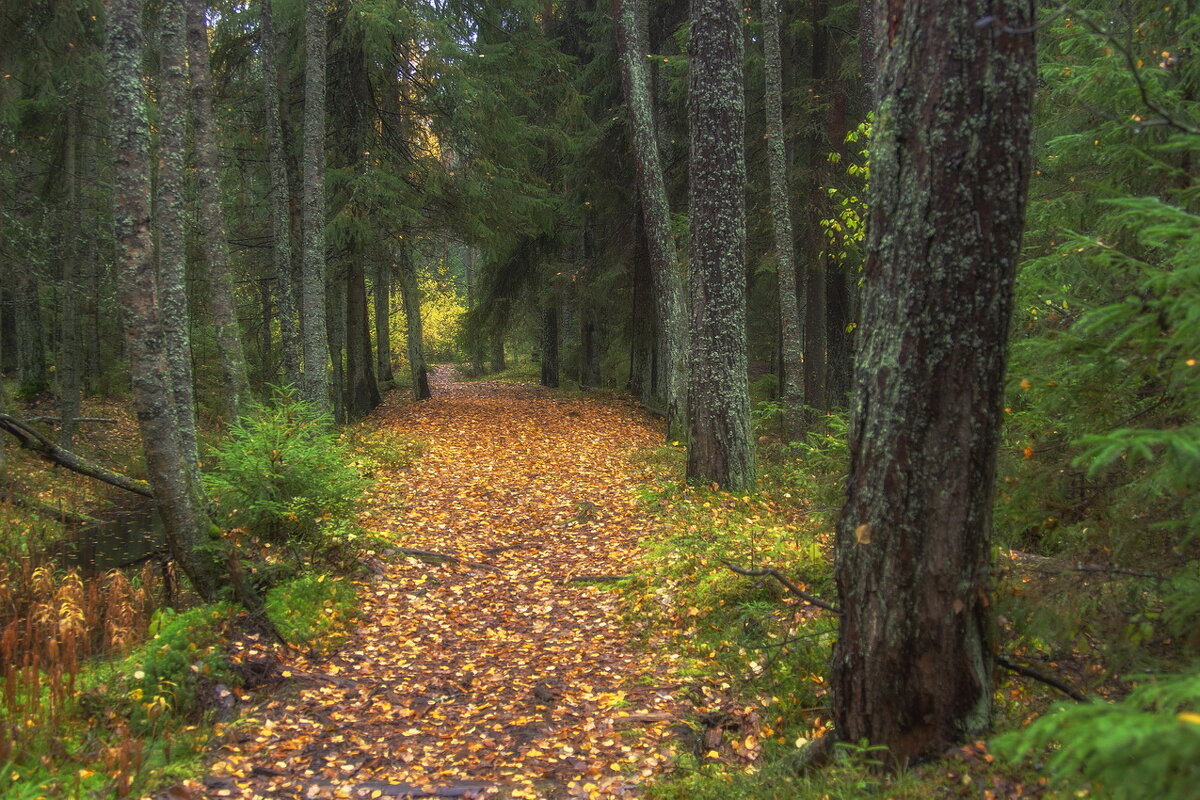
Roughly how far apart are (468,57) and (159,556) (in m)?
12.2

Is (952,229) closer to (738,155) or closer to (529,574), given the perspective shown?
(529,574)

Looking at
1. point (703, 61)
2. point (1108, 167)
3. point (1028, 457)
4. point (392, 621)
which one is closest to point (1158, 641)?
point (1028, 457)

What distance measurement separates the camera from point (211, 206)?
11016mm

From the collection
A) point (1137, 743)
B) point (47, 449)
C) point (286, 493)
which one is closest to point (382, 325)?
point (286, 493)

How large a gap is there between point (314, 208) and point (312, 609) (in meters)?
8.05

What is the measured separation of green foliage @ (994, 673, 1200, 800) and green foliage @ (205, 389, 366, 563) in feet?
20.5

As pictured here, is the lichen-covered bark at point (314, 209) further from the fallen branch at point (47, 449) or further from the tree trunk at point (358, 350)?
the fallen branch at point (47, 449)

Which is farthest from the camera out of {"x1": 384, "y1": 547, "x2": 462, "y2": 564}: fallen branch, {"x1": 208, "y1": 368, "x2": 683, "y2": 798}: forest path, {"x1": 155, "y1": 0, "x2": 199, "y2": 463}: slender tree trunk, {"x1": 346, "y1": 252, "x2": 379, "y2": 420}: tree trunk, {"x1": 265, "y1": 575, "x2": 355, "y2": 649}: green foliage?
{"x1": 346, "y1": 252, "x2": 379, "y2": 420}: tree trunk

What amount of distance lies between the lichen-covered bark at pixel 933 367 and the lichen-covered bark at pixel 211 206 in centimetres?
962

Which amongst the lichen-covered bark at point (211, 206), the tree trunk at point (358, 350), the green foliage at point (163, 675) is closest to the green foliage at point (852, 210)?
the green foliage at point (163, 675)

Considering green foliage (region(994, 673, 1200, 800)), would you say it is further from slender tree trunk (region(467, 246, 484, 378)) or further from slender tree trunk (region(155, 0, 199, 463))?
slender tree trunk (region(467, 246, 484, 378))

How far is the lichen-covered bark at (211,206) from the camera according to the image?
10.6 m

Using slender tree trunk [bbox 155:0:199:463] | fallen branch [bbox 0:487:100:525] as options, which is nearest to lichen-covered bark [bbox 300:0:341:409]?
fallen branch [bbox 0:487:100:525]

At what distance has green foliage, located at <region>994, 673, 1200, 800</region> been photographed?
1.73 m
